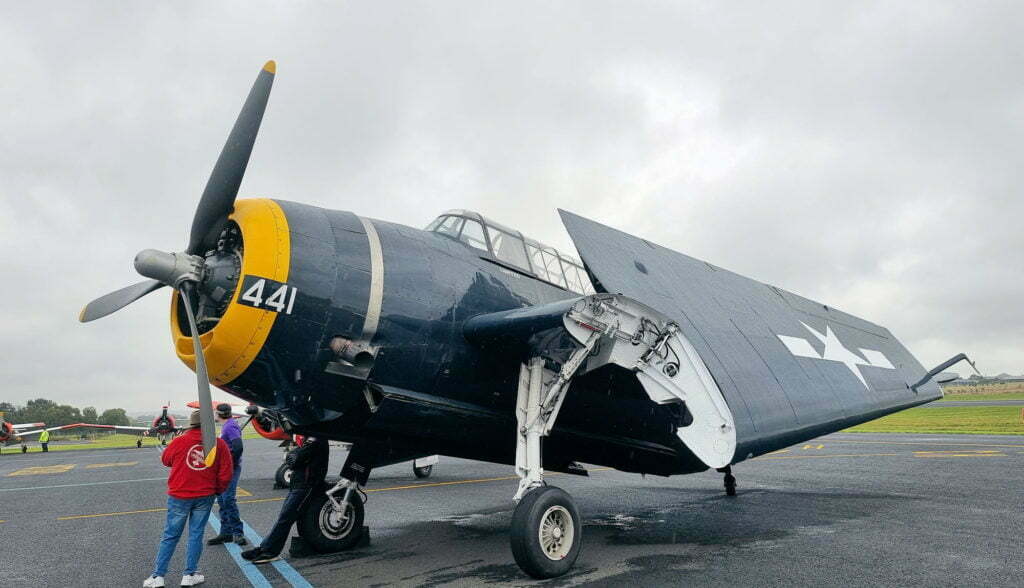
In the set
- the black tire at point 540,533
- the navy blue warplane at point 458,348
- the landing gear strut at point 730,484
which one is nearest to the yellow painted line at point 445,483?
the landing gear strut at point 730,484

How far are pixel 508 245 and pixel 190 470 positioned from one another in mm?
4621

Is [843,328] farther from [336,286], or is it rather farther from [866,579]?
[336,286]

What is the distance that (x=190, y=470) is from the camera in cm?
613

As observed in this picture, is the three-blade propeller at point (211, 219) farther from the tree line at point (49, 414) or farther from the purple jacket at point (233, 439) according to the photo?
the tree line at point (49, 414)

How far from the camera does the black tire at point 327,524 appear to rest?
7.39 metres

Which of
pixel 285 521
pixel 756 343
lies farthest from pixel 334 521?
pixel 756 343

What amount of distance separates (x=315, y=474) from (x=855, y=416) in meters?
10.0

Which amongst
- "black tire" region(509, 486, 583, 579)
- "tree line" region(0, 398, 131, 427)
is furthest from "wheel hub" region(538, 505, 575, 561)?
"tree line" region(0, 398, 131, 427)

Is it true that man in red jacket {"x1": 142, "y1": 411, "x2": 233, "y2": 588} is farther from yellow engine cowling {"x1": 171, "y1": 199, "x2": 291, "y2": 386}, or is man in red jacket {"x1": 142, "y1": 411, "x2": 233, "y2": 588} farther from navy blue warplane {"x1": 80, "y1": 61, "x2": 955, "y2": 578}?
yellow engine cowling {"x1": 171, "y1": 199, "x2": 291, "y2": 386}

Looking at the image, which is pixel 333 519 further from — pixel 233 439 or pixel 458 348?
pixel 458 348

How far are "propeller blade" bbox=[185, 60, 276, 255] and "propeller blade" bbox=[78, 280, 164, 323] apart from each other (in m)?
1.20

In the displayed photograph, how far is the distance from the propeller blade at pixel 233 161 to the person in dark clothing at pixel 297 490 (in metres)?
3.00

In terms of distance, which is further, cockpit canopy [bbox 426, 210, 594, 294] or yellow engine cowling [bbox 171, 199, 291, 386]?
cockpit canopy [bbox 426, 210, 594, 294]

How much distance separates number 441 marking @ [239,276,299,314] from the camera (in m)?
5.42
